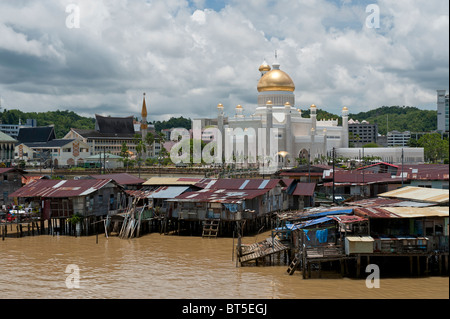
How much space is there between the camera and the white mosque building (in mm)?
94875

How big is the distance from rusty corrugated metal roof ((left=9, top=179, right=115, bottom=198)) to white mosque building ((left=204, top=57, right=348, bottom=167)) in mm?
55758

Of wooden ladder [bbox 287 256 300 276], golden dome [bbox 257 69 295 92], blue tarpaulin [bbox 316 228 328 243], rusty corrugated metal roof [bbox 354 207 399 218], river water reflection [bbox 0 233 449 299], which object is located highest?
golden dome [bbox 257 69 295 92]

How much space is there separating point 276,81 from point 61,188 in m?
64.0

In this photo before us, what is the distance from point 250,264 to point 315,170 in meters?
28.2

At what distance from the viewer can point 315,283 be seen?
79.0 ft

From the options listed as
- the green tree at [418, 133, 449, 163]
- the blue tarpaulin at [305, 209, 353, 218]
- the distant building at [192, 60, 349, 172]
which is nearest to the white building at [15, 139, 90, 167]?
the distant building at [192, 60, 349, 172]

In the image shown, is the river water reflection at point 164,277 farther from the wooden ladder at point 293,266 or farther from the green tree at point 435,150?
the green tree at point 435,150

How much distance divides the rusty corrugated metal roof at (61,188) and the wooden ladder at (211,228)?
27.3 feet

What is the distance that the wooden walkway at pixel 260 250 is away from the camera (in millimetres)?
27234

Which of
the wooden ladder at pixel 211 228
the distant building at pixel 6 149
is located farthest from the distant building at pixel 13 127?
the wooden ladder at pixel 211 228

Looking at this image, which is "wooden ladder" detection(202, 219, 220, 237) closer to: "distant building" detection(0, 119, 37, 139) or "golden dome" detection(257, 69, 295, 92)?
"golden dome" detection(257, 69, 295, 92)

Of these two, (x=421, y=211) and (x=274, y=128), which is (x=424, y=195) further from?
(x=274, y=128)

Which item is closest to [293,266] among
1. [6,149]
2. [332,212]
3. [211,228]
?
[332,212]
